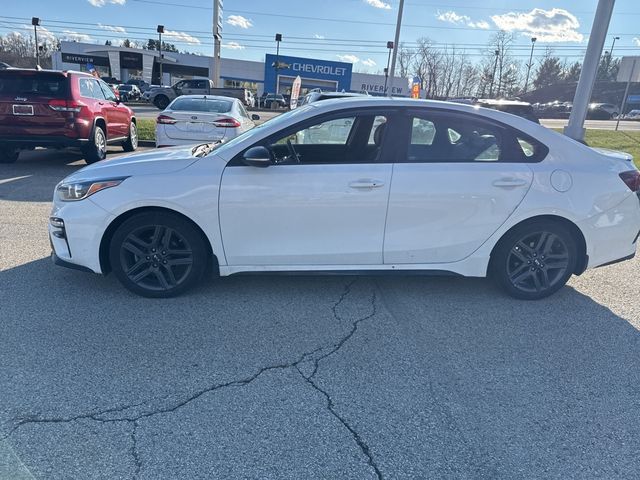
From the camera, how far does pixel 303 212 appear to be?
12.3 ft

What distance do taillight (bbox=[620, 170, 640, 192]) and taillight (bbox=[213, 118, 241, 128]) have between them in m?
6.92

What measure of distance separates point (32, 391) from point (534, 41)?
314 ft

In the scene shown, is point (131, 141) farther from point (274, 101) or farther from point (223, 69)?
point (223, 69)

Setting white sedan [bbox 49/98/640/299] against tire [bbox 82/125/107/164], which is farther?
tire [bbox 82/125/107/164]

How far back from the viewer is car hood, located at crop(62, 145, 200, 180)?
147 inches

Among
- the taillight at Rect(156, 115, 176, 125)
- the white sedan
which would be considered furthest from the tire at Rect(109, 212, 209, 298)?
the taillight at Rect(156, 115, 176, 125)

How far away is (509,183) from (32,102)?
28.2 feet

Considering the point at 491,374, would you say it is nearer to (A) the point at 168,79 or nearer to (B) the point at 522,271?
(B) the point at 522,271

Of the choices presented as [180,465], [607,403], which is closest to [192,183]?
[180,465]

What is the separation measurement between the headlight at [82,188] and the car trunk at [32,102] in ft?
19.2

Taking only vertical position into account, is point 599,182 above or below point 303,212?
above

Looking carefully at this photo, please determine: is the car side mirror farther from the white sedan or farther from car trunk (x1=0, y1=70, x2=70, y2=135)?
car trunk (x1=0, y1=70, x2=70, y2=135)

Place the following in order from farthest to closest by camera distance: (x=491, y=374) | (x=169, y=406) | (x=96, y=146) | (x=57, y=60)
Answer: (x=57, y=60)
(x=96, y=146)
(x=491, y=374)
(x=169, y=406)

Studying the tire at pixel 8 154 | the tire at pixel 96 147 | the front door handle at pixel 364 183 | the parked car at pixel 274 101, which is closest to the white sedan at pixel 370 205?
the front door handle at pixel 364 183
